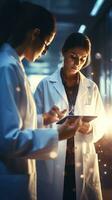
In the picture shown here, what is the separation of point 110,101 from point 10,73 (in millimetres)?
Result: 3334

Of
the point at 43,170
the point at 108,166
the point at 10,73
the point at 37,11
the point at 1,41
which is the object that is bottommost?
the point at 108,166

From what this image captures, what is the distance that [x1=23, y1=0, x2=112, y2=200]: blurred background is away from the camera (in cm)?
456

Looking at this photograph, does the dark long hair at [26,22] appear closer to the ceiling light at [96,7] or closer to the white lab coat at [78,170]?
the white lab coat at [78,170]

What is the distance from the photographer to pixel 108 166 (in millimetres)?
4504

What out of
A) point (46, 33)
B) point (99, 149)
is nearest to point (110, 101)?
point (99, 149)

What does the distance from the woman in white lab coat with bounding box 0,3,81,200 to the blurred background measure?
228 cm

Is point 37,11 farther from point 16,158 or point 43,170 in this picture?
point 43,170

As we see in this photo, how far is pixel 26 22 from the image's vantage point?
1.75 m

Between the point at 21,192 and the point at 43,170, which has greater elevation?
the point at 21,192

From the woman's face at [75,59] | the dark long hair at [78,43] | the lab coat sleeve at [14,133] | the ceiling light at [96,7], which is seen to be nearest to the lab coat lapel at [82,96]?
the woman's face at [75,59]

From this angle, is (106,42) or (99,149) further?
(106,42)

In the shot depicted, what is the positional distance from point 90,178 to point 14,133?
133cm

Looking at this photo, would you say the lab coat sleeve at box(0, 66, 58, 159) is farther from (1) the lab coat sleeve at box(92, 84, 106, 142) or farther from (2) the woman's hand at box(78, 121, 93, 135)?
(1) the lab coat sleeve at box(92, 84, 106, 142)

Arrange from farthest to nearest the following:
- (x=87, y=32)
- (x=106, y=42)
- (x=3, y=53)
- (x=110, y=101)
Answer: (x=87, y=32), (x=106, y=42), (x=110, y=101), (x=3, y=53)
